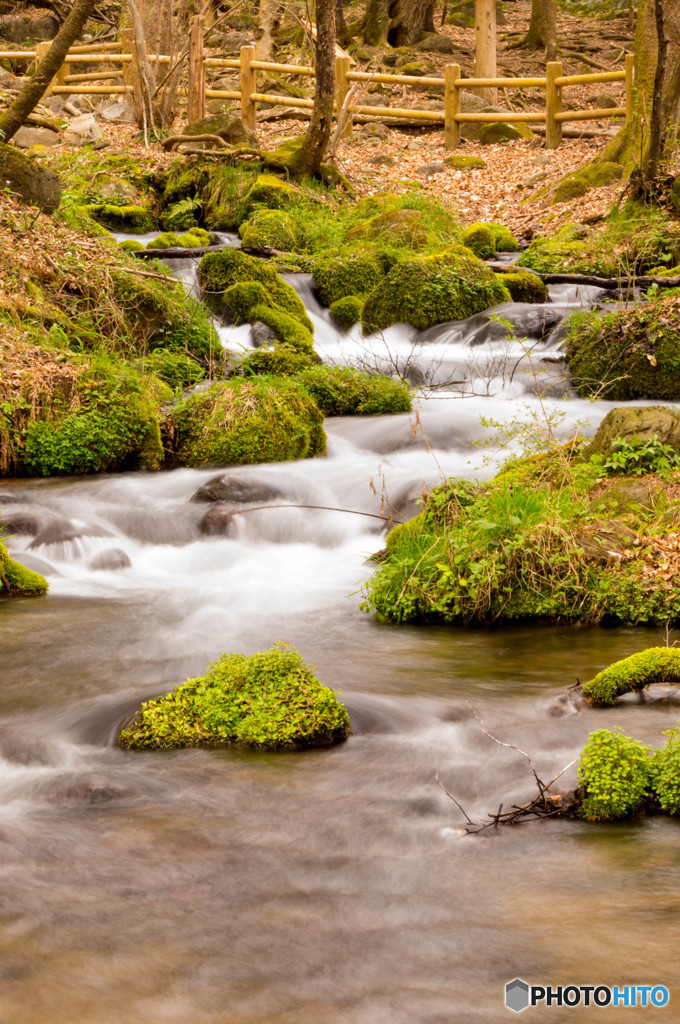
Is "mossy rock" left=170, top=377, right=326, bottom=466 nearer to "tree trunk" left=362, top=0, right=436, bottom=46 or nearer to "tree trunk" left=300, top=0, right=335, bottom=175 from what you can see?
"tree trunk" left=300, top=0, right=335, bottom=175

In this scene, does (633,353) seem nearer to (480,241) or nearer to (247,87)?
(480,241)

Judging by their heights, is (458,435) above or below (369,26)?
below

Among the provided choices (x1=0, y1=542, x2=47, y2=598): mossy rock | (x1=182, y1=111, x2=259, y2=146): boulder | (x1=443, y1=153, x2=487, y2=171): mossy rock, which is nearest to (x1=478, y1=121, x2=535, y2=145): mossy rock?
(x1=443, y1=153, x2=487, y2=171): mossy rock

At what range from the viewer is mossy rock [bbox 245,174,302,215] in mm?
16766

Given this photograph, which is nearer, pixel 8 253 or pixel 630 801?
pixel 630 801

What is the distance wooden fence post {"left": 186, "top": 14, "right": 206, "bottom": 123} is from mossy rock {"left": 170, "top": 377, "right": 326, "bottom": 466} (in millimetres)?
12661

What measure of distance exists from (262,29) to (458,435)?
73.4ft

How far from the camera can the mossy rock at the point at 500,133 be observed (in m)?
22.8

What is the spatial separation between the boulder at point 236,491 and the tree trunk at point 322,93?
10.5 meters

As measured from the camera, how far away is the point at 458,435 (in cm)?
1009

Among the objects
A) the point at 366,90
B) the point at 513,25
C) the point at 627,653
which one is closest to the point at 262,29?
the point at 366,90

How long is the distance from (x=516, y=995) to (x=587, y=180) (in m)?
16.9

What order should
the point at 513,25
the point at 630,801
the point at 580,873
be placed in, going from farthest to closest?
1. the point at 513,25
2. the point at 630,801
3. the point at 580,873

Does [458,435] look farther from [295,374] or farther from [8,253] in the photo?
[8,253]
